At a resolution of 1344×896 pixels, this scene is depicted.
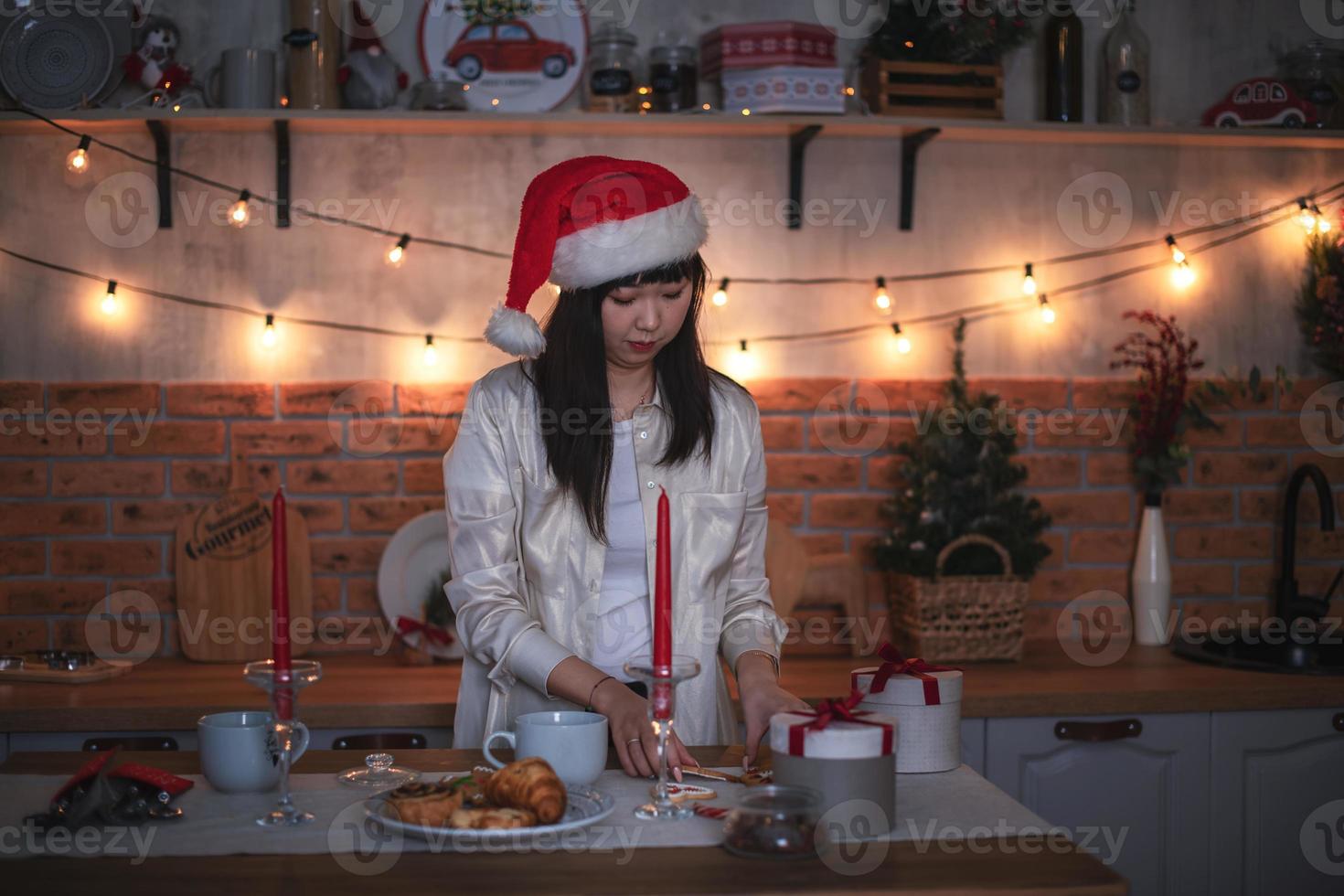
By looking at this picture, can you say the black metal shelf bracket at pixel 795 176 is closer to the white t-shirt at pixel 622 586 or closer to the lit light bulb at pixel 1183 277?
the lit light bulb at pixel 1183 277

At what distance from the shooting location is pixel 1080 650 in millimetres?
2750

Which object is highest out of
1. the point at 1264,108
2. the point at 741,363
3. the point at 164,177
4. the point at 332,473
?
the point at 1264,108

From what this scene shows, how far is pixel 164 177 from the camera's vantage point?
2.68m

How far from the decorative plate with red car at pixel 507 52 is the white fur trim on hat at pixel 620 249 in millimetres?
1008

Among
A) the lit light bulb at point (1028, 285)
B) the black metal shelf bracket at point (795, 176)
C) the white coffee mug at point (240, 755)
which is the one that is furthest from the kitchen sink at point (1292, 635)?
the white coffee mug at point (240, 755)

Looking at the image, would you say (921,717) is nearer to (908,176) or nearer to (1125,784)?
(1125,784)

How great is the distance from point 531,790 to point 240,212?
5.92 feet

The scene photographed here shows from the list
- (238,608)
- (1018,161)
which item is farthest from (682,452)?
(1018,161)

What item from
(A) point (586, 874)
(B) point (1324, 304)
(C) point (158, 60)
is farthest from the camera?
(B) point (1324, 304)

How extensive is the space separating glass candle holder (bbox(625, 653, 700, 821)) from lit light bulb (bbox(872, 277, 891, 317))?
166cm

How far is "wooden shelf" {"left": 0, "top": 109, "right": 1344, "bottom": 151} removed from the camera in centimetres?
252

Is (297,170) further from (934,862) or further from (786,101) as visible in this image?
(934,862)

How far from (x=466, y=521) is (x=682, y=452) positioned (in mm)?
314

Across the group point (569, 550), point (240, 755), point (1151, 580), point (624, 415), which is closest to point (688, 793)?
point (240, 755)
